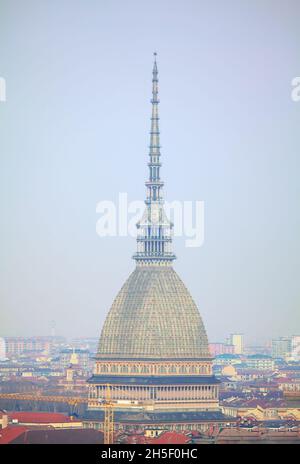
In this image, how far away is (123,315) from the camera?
186 metres

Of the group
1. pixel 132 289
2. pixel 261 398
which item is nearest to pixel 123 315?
pixel 132 289

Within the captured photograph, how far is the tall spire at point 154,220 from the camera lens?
183m

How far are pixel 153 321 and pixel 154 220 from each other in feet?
18.9

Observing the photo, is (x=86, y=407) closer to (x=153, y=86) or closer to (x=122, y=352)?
(x=122, y=352)

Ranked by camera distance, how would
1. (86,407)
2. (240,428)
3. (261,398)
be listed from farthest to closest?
(261,398), (86,407), (240,428)

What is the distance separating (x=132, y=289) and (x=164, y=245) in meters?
2.82

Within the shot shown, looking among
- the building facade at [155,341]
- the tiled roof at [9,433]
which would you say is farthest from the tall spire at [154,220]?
the tiled roof at [9,433]

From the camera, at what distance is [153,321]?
186375mm

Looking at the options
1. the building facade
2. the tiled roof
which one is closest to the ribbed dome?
the building facade

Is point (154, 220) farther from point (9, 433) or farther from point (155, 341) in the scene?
point (9, 433)

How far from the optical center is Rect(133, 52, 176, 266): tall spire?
182875 mm

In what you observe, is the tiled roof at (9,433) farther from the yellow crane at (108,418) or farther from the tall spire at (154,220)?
the tall spire at (154,220)

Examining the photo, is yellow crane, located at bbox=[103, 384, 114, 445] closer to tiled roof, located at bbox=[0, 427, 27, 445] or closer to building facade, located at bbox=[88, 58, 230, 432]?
building facade, located at bbox=[88, 58, 230, 432]

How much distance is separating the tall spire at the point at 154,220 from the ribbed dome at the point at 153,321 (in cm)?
74
